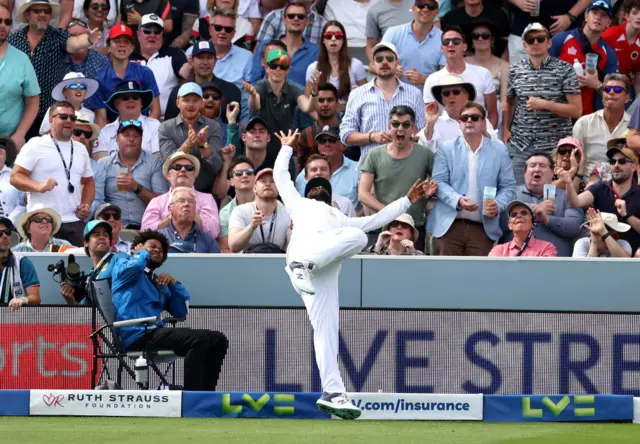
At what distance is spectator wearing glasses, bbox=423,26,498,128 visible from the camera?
1357cm

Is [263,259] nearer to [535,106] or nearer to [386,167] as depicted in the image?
[386,167]

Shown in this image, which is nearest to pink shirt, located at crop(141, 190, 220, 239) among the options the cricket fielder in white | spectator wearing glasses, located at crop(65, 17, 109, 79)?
the cricket fielder in white

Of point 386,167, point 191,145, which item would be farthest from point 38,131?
point 386,167

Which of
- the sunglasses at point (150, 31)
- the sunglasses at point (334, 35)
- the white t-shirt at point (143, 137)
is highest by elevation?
the sunglasses at point (150, 31)

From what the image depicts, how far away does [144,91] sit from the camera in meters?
14.4

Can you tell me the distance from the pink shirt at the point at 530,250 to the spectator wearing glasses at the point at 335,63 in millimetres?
3293

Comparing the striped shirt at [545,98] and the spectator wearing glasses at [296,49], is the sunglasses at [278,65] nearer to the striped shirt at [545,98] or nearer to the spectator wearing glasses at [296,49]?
the spectator wearing glasses at [296,49]

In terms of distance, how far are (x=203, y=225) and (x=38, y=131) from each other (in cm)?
328

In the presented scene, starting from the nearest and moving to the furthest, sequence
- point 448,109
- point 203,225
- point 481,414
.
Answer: point 481,414 → point 203,225 → point 448,109

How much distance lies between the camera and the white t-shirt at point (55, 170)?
1283 centimetres

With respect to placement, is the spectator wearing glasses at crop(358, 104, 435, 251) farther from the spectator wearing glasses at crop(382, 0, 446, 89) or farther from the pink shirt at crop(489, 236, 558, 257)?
the spectator wearing glasses at crop(382, 0, 446, 89)

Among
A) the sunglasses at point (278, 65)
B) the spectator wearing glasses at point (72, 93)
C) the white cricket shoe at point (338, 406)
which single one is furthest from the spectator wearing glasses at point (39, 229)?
the white cricket shoe at point (338, 406)

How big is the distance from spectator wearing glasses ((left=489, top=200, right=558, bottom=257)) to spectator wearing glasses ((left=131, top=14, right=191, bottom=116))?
16.4 feet

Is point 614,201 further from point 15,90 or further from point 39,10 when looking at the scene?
point 39,10
